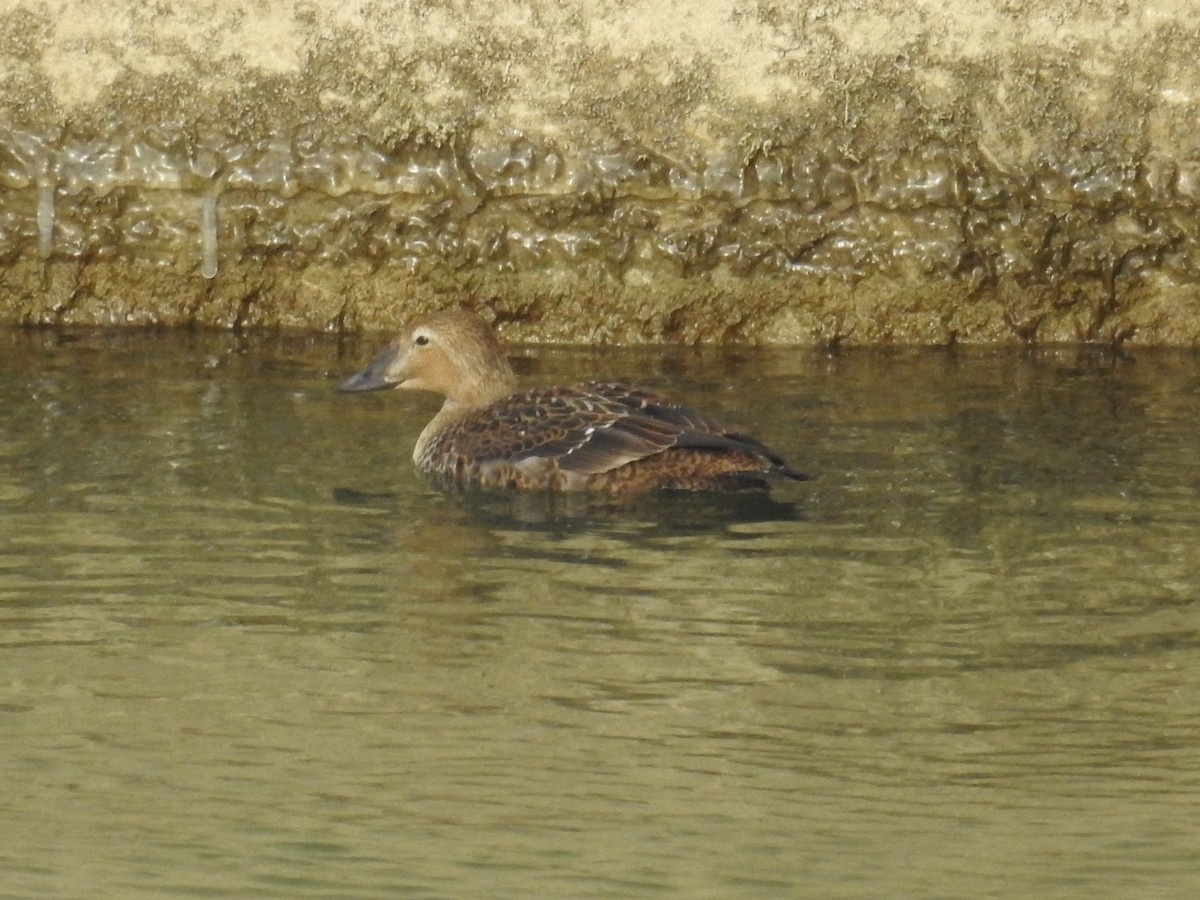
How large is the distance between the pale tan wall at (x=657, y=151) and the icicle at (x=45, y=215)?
0.02 meters

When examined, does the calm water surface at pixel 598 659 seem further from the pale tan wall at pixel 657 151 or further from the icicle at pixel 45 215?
the icicle at pixel 45 215

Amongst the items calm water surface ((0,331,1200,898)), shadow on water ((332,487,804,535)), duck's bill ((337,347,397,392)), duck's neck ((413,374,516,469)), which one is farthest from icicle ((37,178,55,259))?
shadow on water ((332,487,804,535))

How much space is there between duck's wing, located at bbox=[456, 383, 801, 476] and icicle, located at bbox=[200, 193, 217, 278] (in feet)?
8.75

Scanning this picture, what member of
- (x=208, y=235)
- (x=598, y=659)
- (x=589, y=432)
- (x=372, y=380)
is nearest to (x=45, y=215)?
(x=208, y=235)

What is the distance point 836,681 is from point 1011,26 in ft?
18.4

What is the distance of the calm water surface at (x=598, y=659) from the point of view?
13.8 ft

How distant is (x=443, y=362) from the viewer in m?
8.88

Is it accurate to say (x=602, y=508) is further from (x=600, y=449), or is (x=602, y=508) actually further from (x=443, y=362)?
(x=443, y=362)

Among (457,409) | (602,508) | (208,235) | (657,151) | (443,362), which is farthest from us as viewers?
(208,235)

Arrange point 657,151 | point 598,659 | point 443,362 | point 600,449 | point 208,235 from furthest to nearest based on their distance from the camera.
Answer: point 208,235 < point 657,151 < point 443,362 < point 600,449 < point 598,659

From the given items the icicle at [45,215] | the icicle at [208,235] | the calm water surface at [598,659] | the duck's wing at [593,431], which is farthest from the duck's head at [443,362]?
the icicle at [45,215]

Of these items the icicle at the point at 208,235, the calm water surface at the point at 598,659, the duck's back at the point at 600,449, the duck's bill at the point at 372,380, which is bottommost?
the calm water surface at the point at 598,659

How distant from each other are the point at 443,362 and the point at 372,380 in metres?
0.29

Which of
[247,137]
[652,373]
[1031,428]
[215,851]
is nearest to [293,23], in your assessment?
[247,137]
